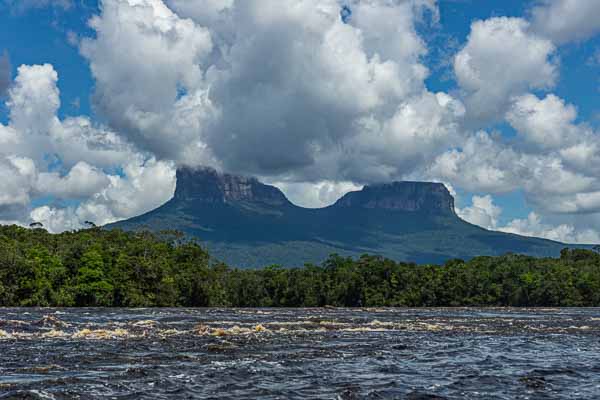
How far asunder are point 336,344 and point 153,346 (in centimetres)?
1037

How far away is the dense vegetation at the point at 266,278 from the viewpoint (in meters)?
117

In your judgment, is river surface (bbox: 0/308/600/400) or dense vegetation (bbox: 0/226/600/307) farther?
dense vegetation (bbox: 0/226/600/307)

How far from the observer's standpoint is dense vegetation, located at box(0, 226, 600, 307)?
116688 millimetres

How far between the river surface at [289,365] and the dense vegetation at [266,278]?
224 ft

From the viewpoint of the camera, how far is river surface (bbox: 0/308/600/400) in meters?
23.1

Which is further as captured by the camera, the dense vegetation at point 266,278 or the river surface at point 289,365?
the dense vegetation at point 266,278

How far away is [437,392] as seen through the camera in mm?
23719

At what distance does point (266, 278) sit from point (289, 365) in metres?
121

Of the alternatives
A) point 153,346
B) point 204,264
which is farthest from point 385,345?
→ point 204,264

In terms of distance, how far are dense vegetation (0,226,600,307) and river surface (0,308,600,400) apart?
224 feet

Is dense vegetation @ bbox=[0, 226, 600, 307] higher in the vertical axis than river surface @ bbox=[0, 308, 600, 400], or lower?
higher

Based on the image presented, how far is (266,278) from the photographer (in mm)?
150375

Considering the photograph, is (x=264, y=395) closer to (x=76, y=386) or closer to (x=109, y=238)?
(x=76, y=386)

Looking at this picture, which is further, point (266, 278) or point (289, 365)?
point (266, 278)
